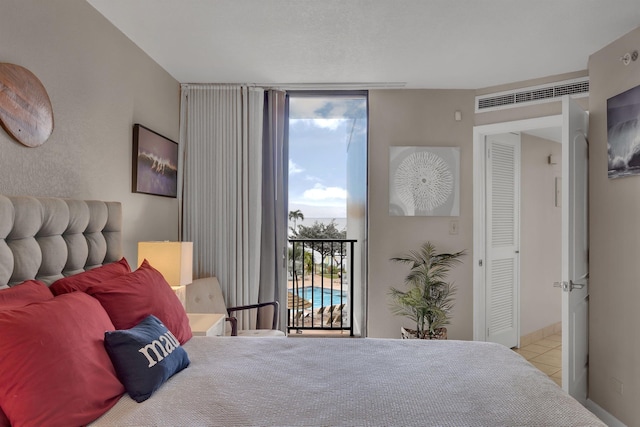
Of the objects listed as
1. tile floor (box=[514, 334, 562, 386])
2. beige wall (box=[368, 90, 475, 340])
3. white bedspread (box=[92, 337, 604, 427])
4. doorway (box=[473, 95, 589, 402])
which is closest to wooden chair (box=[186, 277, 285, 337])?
beige wall (box=[368, 90, 475, 340])

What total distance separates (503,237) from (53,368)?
12.8 ft

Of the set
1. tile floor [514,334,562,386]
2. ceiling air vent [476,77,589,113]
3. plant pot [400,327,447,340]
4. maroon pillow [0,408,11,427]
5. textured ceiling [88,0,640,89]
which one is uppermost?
textured ceiling [88,0,640,89]

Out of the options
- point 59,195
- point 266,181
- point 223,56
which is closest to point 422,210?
point 266,181

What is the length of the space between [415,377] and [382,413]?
332 millimetres

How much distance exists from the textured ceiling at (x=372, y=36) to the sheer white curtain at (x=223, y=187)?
0.83ft

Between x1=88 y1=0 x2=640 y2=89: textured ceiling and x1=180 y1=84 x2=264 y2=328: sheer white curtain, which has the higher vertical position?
x1=88 y1=0 x2=640 y2=89: textured ceiling

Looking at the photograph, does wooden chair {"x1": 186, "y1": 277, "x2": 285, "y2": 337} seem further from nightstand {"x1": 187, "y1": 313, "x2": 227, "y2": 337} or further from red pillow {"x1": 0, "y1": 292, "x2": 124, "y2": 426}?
red pillow {"x1": 0, "y1": 292, "x2": 124, "y2": 426}

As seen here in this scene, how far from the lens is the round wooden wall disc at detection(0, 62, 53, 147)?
163 cm

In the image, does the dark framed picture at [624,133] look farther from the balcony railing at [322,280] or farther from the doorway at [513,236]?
the balcony railing at [322,280]

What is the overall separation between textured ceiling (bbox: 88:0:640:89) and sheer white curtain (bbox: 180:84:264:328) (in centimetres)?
25

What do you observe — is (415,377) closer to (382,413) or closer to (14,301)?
(382,413)

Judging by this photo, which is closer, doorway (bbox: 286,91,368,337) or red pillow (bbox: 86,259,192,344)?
red pillow (bbox: 86,259,192,344)

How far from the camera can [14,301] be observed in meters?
1.32

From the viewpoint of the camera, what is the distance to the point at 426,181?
3660 millimetres
